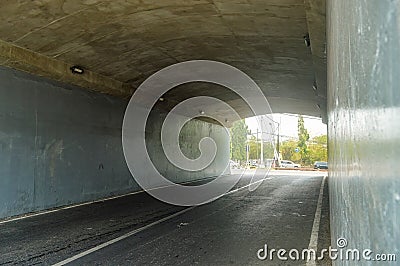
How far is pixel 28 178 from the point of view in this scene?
9.15 metres

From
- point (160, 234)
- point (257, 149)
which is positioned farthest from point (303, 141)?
point (160, 234)

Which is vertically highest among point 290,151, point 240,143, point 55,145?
point 240,143

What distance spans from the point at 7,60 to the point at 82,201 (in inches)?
184

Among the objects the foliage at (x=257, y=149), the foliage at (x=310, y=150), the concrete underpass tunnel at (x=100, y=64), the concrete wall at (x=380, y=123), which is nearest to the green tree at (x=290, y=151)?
the foliage at (x=310, y=150)

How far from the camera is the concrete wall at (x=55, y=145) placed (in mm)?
8609

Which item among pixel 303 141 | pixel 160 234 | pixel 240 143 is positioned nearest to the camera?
pixel 160 234

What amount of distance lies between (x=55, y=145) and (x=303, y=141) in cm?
4126

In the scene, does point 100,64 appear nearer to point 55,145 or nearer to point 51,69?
point 51,69

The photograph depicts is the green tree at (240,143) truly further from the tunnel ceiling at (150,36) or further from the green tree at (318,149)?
the tunnel ceiling at (150,36)

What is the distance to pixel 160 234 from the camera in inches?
263

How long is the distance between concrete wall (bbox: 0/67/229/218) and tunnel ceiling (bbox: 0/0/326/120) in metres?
0.49

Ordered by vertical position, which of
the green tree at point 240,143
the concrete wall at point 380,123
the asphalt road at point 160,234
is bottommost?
the asphalt road at point 160,234

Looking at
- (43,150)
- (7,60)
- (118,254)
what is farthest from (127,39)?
(118,254)

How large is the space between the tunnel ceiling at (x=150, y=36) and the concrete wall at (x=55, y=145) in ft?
1.61
